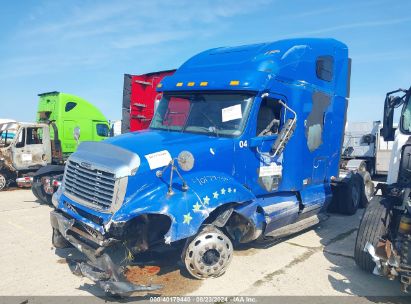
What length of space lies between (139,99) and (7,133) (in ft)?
18.7

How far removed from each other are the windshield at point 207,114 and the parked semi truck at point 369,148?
11.6 meters

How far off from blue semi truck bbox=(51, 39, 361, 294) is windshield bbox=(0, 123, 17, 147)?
9.27m

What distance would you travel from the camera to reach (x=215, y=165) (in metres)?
5.33

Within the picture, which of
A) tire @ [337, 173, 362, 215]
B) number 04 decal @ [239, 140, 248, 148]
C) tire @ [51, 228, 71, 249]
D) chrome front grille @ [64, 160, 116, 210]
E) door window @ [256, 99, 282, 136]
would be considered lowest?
tire @ [51, 228, 71, 249]

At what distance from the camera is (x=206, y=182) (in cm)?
498

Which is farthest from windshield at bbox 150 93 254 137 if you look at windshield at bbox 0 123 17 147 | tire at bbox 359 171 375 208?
windshield at bbox 0 123 17 147

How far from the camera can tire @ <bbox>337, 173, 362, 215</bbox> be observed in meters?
8.63

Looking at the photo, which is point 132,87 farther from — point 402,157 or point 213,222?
point 402,157

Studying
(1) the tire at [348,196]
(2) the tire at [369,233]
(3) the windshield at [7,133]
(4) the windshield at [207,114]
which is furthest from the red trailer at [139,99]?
(2) the tire at [369,233]

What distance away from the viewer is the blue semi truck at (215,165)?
181 inches

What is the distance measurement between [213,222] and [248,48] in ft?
10.9

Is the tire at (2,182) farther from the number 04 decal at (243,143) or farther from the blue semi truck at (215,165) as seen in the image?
the number 04 decal at (243,143)

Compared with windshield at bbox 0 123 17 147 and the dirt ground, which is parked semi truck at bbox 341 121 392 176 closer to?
the dirt ground

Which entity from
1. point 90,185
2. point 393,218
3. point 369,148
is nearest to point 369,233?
point 393,218
